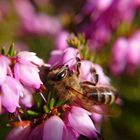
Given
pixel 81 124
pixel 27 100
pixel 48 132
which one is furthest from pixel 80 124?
pixel 27 100

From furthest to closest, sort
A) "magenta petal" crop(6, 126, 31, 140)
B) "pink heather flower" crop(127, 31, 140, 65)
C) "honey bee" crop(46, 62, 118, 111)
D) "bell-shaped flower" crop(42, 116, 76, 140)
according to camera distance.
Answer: "pink heather flower" crop(127, 31, 140, 65), "honey bee" crop(46, 62, 118, 111), "magenta petal" crop(6, 126, 31, 140), "bell-shaped flower" crop(42, 116, 76, 140)

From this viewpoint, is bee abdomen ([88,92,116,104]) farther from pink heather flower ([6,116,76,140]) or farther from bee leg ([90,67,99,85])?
pink heather flower ([6,116,76,140])

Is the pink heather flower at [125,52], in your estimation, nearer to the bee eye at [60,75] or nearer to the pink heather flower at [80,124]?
the bee eye at [60,75]

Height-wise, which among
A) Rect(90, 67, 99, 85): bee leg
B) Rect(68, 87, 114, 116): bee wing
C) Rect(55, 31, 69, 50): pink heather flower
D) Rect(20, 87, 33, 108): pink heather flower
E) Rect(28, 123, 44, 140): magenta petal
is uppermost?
Rect(55, 31, 69, 50): pink heather flower

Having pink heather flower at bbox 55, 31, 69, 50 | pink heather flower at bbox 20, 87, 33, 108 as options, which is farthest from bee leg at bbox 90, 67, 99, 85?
pink heather flower at bbox 55, 31, 69, 50

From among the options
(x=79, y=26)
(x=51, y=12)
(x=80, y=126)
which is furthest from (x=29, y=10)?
(x=80, y=126)
